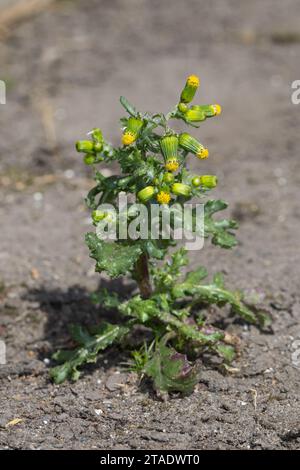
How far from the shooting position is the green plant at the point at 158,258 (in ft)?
10.6

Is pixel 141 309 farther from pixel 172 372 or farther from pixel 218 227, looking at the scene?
pixel 218 227

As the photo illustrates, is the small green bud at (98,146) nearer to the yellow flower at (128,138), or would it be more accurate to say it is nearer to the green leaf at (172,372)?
the yellow flower at (128,138)

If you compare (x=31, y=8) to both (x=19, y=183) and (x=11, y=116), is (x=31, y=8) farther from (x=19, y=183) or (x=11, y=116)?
(x=19, y=183)

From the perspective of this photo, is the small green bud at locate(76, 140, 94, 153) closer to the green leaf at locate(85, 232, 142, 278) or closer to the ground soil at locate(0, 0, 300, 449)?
the green leaf at locate(85, 232, 142, 278)

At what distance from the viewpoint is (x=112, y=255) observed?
3291 millimetres

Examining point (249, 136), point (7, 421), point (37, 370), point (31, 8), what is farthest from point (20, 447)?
point (31, 8)

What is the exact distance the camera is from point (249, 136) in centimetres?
578

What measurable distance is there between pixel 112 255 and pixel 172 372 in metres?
0.53

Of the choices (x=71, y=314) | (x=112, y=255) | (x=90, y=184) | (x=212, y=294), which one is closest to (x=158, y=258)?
(x=112, y=255)

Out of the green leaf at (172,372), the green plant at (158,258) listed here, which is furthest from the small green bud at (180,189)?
the green leaf at (172,372)

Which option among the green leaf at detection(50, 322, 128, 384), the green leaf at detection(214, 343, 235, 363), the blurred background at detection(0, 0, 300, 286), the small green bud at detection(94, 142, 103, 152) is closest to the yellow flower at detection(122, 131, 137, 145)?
the small green bud at detection(94, 142, 103, 152)

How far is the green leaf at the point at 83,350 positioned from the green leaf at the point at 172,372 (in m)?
0.20

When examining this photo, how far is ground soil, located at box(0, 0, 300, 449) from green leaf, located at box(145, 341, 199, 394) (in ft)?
0.23

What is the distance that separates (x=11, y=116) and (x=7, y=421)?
3.19 meters
